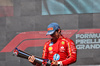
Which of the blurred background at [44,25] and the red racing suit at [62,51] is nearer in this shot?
the red racing suit at [62,51]

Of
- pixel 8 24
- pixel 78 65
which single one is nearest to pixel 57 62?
pixel 78 65

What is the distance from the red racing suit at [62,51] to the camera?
182 inches

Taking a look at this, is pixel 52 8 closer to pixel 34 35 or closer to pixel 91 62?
pixel 34 35

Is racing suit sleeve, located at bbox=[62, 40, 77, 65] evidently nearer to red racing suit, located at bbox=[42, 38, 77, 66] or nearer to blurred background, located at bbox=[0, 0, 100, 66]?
red racing suit, located at bbox=[42, 38, 77, 66]

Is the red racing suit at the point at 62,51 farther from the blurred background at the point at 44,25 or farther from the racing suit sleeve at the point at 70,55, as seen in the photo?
the blurred background at the point at 44,25

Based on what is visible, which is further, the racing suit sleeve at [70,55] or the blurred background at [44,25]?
the blurred background at [44,25]

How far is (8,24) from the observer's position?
43.8ft

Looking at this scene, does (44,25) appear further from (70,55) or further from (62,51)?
(70,55)

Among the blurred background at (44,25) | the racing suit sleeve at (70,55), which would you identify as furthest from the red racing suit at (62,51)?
the blurred background at (44,25)

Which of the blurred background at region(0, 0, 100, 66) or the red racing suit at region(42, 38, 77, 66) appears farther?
the blurred background at region(0, 0, 100, 66)

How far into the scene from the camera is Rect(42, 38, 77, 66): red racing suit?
15.2 feet

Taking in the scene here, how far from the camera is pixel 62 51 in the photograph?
4.81 meters

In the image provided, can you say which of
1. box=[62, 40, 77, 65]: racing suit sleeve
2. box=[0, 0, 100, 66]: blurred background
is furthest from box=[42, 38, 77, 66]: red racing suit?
box=[0, 0, 100, 66]: blurred background

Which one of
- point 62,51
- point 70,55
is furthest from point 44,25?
point 70,55
